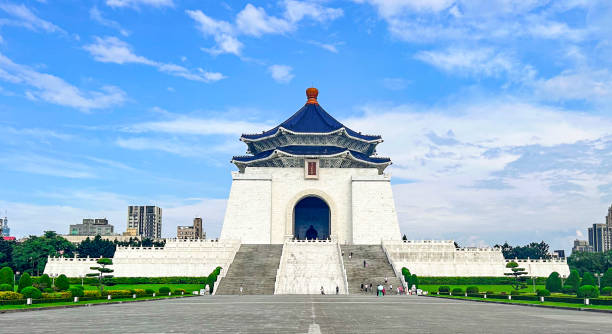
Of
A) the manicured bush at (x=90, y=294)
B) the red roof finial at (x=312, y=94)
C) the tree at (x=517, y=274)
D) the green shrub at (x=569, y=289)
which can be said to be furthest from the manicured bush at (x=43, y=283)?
the red roof finial at (x=312, y=94)

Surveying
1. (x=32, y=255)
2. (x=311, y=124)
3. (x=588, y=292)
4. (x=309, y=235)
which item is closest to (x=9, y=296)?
(x=588, y=292)

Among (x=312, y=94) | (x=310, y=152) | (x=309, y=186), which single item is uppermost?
(x=312, y=94)

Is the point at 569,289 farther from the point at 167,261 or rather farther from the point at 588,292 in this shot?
the point at 167,261

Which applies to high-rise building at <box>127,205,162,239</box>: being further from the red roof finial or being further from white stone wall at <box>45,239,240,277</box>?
white stone wall at <box>45,239,240,277</box>

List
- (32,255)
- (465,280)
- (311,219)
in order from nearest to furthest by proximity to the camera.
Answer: (465,280)
(32,255)
(311,219)

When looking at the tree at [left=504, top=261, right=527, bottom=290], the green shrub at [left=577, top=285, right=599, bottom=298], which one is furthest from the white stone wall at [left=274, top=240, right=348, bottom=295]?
the green shrub at [left=577, top=285, right=599, bottom=298]

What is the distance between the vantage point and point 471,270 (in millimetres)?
44781

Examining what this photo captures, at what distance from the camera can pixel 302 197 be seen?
57312 millimetres

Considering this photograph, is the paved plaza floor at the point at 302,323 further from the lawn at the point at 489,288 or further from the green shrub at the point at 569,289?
the lawn at the point at 489,288

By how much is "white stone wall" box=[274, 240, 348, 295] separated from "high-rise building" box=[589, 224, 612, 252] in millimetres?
134534

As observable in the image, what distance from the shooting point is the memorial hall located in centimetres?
4072

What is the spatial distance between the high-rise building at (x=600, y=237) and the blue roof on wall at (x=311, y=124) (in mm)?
122133

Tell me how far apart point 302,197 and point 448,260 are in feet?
56.1

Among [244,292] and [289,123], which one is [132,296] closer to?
[244,292]
